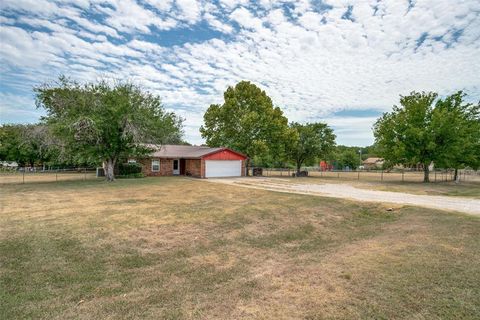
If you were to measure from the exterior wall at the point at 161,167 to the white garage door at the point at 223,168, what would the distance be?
5.16 meters

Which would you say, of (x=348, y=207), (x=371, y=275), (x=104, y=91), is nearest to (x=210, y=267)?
(x=371, y=275)

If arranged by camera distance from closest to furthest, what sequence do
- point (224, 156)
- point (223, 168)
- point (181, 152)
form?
point (224, 156), point (223, 168), point (181, 152)

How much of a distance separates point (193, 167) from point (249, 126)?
7.77 metres

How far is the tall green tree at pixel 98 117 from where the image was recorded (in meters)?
19.6

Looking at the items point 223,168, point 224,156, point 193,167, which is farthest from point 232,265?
point 193,167

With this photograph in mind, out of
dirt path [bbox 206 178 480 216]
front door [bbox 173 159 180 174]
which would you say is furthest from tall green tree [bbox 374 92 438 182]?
front door [bbox 173 159 180 174]

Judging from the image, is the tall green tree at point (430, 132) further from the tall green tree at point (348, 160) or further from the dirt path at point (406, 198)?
the tall green tree at point (348, 160)

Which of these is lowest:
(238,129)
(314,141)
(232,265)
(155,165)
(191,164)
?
(232,265)

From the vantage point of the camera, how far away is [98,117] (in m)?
19.7

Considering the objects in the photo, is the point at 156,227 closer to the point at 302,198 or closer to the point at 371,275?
the point at 371,275

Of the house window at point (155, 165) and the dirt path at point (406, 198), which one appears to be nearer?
the dirt path at point (406, 198)

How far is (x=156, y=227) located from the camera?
7.88m

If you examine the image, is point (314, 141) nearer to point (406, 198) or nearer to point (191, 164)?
point (191, 164)

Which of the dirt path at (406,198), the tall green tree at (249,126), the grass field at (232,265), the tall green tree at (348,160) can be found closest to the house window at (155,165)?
the tall green tree at (249,126)
